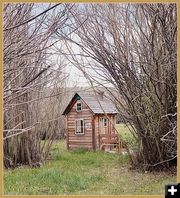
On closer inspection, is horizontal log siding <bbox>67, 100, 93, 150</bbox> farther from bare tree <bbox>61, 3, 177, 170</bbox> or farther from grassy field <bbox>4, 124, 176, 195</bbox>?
bare tree <bbox>61, 3, 177, 170</bbox>

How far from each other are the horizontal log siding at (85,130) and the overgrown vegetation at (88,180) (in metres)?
1.93

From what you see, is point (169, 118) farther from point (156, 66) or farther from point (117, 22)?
point (117, 22)

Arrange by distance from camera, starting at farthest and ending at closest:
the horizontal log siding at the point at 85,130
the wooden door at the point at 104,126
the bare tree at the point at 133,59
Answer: the horizontal log siding at the point at 85,130 → the wooden door at the point at 104,126 → the bare tree at the point at 133,59

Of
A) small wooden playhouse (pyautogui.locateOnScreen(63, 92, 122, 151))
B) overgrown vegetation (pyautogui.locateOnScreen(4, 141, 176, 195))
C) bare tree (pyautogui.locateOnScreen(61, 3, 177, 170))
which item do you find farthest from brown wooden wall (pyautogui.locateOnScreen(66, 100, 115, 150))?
bare tree (pyautogui.locateOnScreen(61, 3, 177, 170))

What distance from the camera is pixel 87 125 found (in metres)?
6.67

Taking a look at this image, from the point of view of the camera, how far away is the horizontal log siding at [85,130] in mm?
6371

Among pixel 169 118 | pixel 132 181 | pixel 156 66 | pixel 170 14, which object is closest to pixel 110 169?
pixel 132 181

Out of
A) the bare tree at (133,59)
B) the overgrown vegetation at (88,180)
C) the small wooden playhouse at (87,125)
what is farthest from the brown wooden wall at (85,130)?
the bare tree at (133,59)

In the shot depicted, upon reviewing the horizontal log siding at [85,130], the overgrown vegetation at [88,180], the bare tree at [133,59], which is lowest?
the overgrown vegetation at [88,180]

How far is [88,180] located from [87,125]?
130 inches

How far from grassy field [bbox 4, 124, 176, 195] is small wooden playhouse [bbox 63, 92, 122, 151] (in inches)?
62.7

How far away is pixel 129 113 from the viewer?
3.60 m

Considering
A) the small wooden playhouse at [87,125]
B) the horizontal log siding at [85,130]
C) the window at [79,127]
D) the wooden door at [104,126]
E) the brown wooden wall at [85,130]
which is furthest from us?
the window at [79,127]

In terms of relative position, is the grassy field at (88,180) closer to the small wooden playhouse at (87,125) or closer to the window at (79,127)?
the small wooden playhouse at (87,125)
